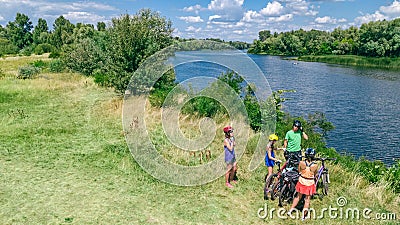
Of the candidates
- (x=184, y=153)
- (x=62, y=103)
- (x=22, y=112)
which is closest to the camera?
(x=184, y=153)

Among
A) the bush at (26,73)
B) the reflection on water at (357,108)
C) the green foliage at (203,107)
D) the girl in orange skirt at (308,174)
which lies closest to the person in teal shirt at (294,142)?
the girl in orange skirt at (308,174)

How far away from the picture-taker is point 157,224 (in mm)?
5953

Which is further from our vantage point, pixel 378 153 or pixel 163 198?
pixel 378 153

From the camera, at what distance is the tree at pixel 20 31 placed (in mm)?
73875

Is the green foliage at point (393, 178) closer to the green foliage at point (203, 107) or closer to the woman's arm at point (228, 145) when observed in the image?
the woman's arm at point (228, 145)

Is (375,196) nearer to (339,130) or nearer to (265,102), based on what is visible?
(265,102)

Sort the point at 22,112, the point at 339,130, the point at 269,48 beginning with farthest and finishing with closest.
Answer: the point at 269,48 → the point at 339,130 → the point at 22,112

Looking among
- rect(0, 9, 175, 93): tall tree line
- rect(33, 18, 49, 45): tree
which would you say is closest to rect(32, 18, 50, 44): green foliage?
rect(33, 18, 49, 45): tree

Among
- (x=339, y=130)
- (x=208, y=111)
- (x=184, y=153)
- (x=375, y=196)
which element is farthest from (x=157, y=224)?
(x=339, y=130)

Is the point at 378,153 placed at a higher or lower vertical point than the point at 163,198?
lower

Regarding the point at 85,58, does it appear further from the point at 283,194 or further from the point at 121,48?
the point at 283,194

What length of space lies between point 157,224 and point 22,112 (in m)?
11.1

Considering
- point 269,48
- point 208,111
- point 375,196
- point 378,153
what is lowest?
point 378,153

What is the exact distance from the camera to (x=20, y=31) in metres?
74.8
